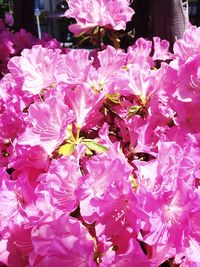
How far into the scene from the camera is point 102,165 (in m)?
0.97

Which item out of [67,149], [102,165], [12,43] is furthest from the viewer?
[12,43]

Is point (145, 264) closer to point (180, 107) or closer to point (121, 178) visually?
point (121, 178)

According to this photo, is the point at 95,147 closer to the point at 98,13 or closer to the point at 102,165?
the point at 102,165

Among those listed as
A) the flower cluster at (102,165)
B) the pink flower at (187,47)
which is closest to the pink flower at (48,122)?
the flower cluster at (102,165)

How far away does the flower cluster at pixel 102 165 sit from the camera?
0.92 meters

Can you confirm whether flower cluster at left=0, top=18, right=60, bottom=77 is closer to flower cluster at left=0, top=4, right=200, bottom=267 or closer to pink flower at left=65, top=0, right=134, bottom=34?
pink flower at left=65, top=0, right=134, bottom=34

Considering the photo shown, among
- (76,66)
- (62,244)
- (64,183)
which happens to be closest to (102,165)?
(64,183)

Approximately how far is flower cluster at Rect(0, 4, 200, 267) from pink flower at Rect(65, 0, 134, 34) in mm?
498

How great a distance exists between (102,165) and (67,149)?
0.15 meters

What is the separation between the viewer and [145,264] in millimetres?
883

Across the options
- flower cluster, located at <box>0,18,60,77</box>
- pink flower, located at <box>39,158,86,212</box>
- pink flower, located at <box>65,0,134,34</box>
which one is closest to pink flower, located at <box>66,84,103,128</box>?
pink flower, located at <box>39,158,86,212</box>

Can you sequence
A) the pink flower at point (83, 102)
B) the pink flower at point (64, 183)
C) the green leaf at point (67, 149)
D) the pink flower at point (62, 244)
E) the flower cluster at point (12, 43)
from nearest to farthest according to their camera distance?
the pink flower at point (62, 244)
the pink flower at point (64, 183)
the green leaf at point (67, 149)
the pink flower at point (83, 102)
the flower cluster at point (12, 43)

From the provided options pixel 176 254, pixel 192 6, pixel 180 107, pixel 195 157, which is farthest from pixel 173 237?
pixel 192 6

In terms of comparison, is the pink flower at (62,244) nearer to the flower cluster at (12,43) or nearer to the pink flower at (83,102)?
the pink flower at (83,102)
